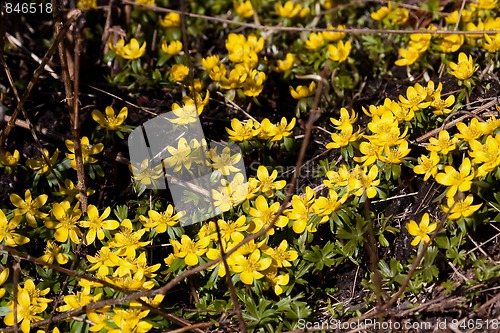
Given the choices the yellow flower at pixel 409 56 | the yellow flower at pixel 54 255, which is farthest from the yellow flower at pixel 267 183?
the yellow flower at pixel 409 56

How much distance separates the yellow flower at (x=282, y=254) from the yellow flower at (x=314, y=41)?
1.26 meters

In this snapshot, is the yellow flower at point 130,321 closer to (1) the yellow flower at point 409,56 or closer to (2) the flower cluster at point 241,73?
(2) the flower cluster at point 241,73

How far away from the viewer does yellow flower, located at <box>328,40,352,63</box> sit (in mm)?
3074

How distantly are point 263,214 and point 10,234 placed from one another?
91cm

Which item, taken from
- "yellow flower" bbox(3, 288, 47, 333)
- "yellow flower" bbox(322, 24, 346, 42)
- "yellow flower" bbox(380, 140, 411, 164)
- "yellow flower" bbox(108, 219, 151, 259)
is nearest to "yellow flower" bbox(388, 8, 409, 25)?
"yellow flower" bbox(322, 24, 346, 42)

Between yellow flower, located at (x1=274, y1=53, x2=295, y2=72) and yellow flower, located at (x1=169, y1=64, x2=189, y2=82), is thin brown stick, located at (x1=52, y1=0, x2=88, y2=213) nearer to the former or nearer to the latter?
yellow flower, located at (x1=169, y1=64, x2=189, y2=82)

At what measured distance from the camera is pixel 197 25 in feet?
12.0

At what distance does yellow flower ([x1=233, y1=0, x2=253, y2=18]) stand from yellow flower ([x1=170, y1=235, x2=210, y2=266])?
1.65m

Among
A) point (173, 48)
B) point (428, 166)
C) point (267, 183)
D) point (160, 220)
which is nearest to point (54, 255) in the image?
point (160, 220)

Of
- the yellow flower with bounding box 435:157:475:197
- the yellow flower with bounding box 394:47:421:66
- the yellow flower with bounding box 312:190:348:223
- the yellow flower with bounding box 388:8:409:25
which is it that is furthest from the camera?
the yellow flower with bounding box 388:8:409:25

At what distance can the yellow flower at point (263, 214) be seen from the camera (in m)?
2.33

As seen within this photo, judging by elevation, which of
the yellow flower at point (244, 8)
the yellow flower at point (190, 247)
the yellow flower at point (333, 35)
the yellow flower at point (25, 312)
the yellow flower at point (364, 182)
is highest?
the yellow flower at point (244, 8)

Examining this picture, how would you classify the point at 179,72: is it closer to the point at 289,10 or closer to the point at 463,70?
the point at 289,10

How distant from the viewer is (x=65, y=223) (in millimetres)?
2385
